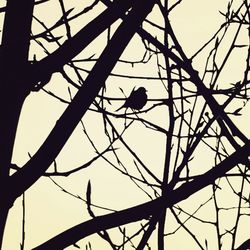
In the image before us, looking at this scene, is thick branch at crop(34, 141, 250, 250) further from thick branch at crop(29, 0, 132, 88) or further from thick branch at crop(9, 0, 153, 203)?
thick branch at crop(29, 0, 132, 88)

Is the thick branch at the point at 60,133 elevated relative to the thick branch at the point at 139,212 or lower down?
elevated

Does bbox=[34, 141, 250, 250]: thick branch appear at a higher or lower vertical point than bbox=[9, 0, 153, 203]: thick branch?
lower

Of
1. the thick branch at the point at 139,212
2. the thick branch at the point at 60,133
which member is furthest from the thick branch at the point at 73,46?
the thick branch at the point at 139,212

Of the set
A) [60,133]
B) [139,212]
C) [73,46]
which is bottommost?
[139,212]

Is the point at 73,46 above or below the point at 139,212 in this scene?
above

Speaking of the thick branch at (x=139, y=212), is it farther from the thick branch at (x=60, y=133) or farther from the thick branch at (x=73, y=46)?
the thick branch at (x=73, y=46)

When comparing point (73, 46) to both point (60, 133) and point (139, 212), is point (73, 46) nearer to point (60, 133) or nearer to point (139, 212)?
point (60, 133)

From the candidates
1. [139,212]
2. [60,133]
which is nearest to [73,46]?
[60,133]

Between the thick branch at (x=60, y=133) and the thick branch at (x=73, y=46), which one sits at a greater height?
the thick branch at (x=73, y=46)

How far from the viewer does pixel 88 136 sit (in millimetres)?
2842

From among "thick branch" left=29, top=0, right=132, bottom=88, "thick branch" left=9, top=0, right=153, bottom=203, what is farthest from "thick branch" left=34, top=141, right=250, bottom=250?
"thick branch" left=29, top=0, right=132, bottom=88

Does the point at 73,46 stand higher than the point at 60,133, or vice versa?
the point at 73,46

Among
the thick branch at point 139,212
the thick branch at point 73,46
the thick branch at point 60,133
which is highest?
the thick branch at point 73,46

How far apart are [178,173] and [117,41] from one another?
806mm
